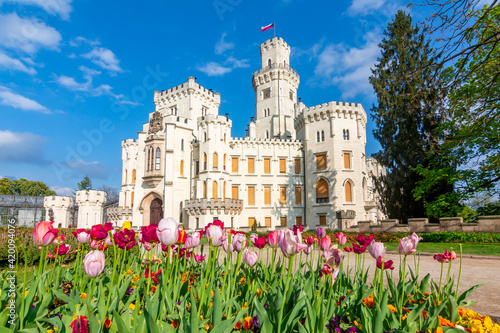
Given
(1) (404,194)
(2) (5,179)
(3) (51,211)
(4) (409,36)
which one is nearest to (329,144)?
(1) (404,194)

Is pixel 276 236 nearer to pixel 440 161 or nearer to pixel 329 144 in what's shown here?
pixel 440 161

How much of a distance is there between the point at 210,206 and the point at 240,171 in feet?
20.2

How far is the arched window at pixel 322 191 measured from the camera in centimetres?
3116

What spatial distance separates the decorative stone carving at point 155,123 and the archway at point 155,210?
8135 mm

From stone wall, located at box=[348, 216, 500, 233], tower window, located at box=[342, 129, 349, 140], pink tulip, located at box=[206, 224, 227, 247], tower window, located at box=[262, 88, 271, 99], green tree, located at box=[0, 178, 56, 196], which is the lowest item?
stone wall, located at box=[348, 216, 500, 233]

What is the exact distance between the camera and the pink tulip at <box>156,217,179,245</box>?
2.38 metres

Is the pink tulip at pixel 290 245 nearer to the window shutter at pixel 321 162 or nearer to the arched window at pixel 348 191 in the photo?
the arched window at pixel 348 191

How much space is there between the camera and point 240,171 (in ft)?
110

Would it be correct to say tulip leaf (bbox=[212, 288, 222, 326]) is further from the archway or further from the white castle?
the archway

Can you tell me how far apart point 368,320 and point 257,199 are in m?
30.9

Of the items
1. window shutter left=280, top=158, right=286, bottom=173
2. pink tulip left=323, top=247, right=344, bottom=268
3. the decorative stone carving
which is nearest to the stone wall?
window shutter left=280, top=158, right=286, bottom=173

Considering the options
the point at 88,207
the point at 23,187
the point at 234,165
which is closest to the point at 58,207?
the point at 88,207

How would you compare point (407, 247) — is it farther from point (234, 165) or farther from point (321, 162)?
point (234, 165)

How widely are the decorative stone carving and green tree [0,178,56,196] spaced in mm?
42776
